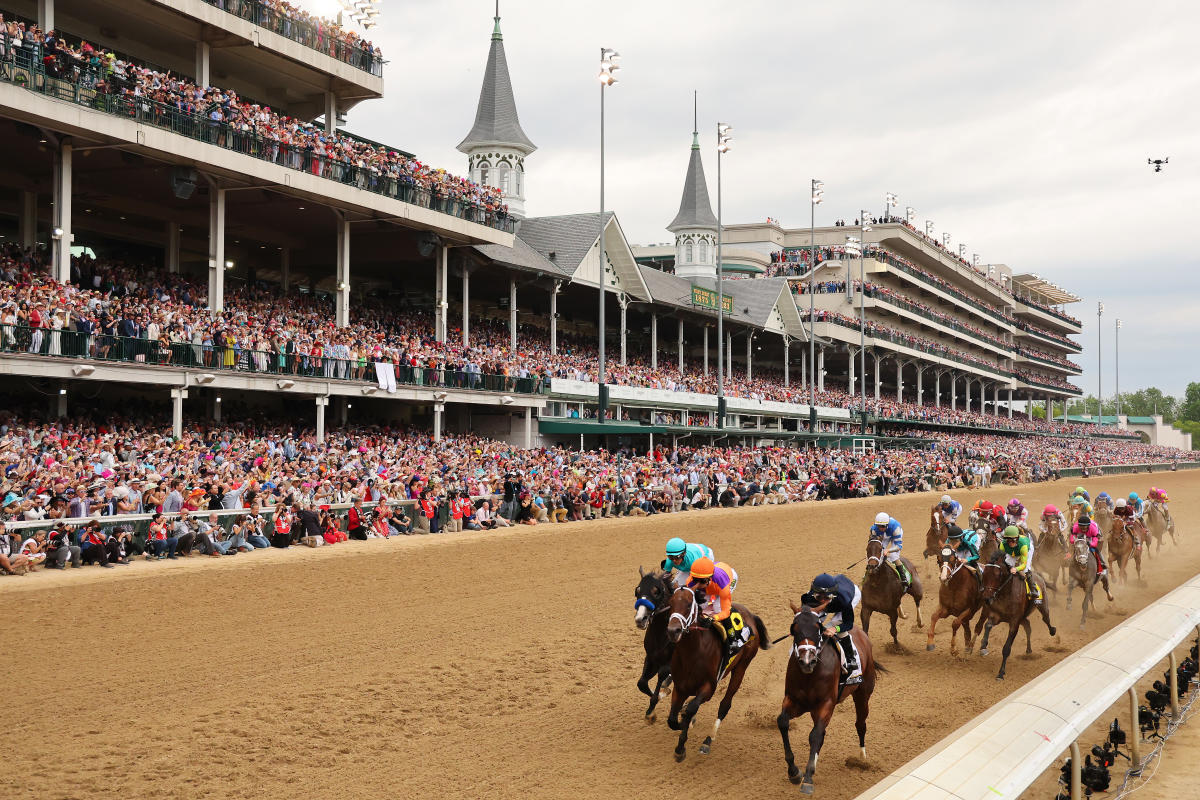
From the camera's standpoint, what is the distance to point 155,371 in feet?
63.8

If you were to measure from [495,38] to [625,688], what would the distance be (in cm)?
4188

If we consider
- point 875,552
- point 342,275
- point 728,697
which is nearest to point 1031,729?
point 728,697

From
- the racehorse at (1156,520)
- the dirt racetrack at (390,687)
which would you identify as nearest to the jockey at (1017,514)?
the dirt racetrack at (390,687)

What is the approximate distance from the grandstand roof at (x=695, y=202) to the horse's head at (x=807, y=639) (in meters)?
55.2

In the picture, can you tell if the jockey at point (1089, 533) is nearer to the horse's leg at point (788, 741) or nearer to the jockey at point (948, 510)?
the jockey at point (948, 510)

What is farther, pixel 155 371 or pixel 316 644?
pixel 155 371

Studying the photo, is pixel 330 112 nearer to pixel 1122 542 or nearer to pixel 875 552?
pixel 1122 542

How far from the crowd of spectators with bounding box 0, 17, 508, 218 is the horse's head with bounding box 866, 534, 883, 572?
1761cm

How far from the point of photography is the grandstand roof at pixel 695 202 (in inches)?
2377

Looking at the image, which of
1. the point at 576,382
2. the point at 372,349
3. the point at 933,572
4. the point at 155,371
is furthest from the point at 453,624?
the point at 576,382

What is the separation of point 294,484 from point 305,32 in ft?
47.8

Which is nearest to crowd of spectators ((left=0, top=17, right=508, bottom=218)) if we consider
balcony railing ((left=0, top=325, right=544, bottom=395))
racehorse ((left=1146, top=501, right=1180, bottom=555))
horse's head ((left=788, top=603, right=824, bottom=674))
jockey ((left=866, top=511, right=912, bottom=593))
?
balcony railing ((left=0, top=325, right=544, bottom=395))

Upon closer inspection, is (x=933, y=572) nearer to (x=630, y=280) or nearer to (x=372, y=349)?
(x=372, y=349)

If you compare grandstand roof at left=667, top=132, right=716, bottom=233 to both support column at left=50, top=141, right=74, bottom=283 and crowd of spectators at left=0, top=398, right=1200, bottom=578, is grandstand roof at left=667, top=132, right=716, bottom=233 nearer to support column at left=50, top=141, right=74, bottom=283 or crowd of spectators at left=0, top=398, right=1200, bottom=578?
crowd of spectators at left=0, top=398, right=1200, bottom=578
